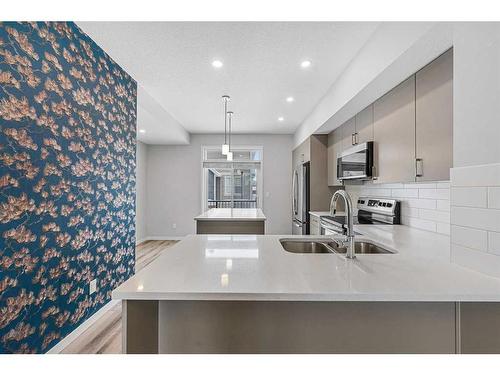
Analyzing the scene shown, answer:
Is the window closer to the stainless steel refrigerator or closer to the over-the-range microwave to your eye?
the stainless steel refrigerator

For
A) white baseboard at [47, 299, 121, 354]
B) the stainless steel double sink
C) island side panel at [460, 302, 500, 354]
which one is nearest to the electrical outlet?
white baseboard at [47, 299, 121, 354]

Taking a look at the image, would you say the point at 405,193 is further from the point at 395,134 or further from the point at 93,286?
the point at 93,286

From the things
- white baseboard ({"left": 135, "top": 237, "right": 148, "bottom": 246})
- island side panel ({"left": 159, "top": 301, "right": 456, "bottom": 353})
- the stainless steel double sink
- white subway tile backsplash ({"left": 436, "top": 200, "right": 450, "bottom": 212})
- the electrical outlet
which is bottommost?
white baseboard ({"left": 135, "top": 237, "right": 148, "bottom": 246})

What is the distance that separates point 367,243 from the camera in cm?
197

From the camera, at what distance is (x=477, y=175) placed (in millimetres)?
1164

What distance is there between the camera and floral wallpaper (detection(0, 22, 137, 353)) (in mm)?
1595

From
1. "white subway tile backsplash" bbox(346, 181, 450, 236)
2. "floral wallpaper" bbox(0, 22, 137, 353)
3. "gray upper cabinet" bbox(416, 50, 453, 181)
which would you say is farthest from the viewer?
"white subway tile backsplash" bbox(346, 181, 450, 236)

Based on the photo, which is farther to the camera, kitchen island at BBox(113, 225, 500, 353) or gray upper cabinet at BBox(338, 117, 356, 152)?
gray upper cabinet at BBox(338, 117, 356, 152)

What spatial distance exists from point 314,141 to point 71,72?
3482mm

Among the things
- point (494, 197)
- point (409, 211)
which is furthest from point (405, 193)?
point (494, 197)

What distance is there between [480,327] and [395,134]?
1.71 m

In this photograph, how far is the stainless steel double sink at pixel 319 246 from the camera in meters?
1.88

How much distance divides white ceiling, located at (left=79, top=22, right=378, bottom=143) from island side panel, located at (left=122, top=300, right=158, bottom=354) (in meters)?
2.07

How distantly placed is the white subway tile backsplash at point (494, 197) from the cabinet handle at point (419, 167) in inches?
38.0
